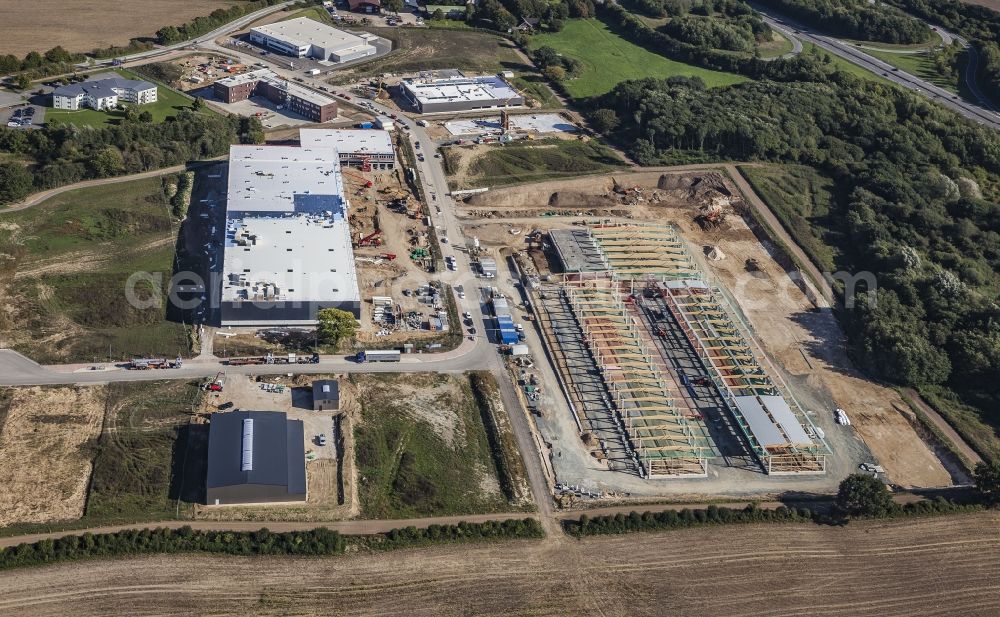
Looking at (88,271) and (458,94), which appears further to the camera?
(458,94)

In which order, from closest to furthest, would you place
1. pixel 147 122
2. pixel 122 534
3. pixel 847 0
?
pixel 122 534, pixel 147 122, pixel 847 0

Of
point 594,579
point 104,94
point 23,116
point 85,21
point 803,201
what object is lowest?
point 85,21

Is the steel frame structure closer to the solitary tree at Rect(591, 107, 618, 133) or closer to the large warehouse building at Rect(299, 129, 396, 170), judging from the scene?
the large warehouse building at Rect(299, 129, 396, 170)

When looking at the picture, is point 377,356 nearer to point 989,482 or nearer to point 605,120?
point 989,482

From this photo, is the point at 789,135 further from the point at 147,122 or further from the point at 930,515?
the point at 147,122

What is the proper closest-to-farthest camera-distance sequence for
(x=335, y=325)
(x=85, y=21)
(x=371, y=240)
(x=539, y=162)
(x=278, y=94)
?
1. (x=335, y=325)
2. (x=371, y=240)
3. (x=539, y=162)
4. (x=278, y=94)
5. (x=85, y=21)

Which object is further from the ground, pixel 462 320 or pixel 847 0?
pixel 847 0

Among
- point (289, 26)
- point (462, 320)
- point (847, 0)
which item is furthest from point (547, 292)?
point (847, 0)

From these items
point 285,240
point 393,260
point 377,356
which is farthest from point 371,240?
point 377,356
